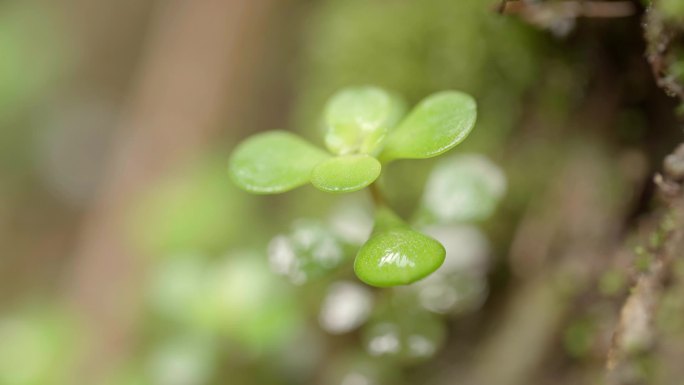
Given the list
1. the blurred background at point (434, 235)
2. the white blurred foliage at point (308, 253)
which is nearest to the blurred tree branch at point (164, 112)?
the blurred background at point (434, 235)

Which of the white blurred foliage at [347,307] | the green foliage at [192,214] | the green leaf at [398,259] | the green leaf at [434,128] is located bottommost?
the green foliage at [192,214]

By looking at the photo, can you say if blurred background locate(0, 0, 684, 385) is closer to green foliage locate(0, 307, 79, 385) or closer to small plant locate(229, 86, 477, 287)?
green foliage locate(0, 307, 79, 385)

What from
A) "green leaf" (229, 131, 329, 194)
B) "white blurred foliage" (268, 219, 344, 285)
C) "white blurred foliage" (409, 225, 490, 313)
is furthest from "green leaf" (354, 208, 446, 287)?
"white blurred foliage" (409, 225, 490, 313)

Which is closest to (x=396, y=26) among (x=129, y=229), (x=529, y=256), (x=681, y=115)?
(x=529, y=256)

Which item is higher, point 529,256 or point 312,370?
point 529,256

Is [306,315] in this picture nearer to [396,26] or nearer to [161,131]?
[396,26]

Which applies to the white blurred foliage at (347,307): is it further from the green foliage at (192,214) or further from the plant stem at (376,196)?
the green foliage at (192,214)
